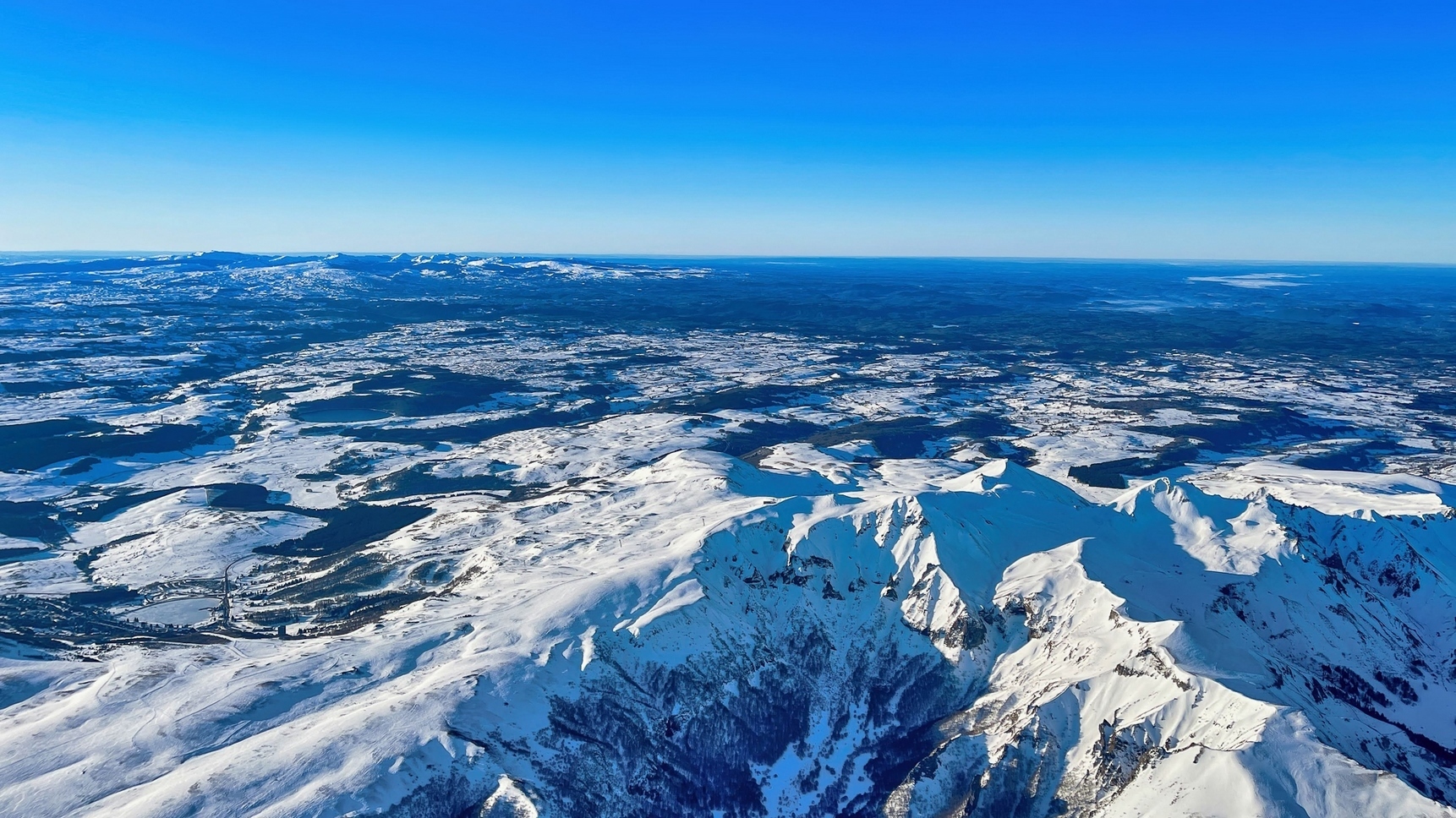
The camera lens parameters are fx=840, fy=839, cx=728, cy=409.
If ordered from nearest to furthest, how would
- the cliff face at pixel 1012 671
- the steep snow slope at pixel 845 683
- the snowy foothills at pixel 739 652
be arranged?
the steep snow slope at pixel 845 683 < the snowy foothills at pixel 739 652 < the cliff face at pixel 1012 671

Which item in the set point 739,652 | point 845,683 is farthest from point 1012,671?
point 739,652

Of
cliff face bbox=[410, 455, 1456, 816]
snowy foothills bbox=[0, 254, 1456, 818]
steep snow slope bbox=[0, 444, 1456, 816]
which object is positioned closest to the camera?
steep snow slope bbox=[0, 444, 1456, 816]

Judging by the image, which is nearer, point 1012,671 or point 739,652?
point 1012,671

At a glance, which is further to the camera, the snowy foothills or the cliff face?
the cliff face

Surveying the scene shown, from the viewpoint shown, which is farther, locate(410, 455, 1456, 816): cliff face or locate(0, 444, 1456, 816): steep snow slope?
locate(410, 455, 1456, 816): cliff face

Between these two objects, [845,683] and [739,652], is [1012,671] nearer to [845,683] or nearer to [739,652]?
[845,683]

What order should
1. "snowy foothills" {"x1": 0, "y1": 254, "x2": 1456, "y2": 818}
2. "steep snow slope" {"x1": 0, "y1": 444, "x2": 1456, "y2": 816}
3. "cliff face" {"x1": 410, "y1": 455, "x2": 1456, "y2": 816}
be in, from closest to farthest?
"steep snow slope" {"x1": 0, "y1": 444, "x2": 1456, "y2": 816} → "snowy foothills" {"x1": 0, "y1": 254, "x2": 1456, "y2": 818} → "cliff face" {"x1": 410, "y1": 455, "x2": 1456, "y2": 816}

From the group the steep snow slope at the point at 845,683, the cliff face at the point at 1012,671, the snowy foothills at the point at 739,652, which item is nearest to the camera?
the steep snow slope at the point at 845,683

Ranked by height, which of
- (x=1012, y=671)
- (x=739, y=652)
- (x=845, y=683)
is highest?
(x=739, y=652)

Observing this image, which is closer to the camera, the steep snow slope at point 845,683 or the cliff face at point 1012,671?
the steep snow slope at point 845,683
